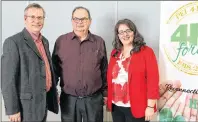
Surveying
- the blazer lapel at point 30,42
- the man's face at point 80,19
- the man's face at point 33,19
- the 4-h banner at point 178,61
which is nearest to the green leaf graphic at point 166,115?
the 4-h banner at point 178,61

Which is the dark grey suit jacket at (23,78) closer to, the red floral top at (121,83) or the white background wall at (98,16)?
the red floral top at (121,83)

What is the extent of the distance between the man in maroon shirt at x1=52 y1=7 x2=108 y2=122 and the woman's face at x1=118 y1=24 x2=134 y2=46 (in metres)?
0.25

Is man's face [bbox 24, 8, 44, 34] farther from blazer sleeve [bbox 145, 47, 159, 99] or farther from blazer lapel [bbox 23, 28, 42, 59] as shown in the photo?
blazer sleeve [bbox 145, 47, 159, 99]

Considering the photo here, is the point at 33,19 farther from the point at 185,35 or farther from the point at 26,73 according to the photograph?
the point at 185,35

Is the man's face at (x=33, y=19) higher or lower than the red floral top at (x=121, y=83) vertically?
higher

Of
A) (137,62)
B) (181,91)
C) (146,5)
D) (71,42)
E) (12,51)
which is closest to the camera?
(12,51)

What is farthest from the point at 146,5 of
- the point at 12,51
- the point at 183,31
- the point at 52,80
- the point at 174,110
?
the point at 12,51

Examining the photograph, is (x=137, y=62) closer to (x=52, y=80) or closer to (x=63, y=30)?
(x=52, y=80)

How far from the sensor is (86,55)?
2.07 metres

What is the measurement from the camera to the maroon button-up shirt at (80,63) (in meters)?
2.06

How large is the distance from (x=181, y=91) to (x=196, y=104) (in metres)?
0.17

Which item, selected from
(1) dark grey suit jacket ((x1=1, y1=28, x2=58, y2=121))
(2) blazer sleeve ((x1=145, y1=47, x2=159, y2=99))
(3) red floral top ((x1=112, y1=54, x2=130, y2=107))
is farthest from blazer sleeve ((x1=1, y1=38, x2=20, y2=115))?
(2) blazer sleeve ((x1=145, y1=47, x2=159, y2=99))

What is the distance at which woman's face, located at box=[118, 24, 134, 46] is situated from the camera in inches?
78.2

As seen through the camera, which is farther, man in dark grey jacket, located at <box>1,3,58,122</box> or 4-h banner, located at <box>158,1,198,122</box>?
4-h banner, located at <box>158,1,198,122</box>
